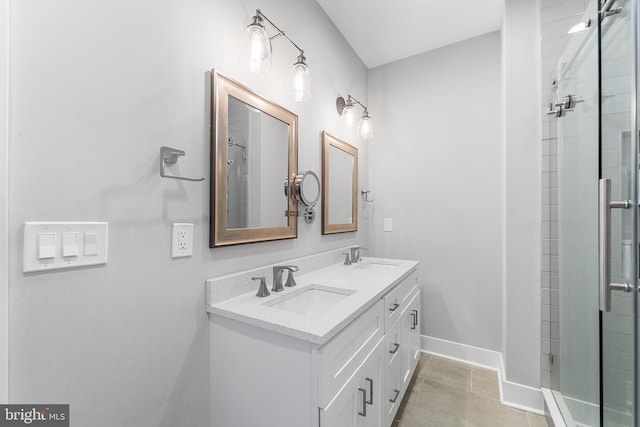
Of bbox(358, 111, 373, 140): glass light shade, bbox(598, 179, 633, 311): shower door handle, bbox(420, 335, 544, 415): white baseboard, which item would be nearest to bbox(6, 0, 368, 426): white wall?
bbox(358, 111, 373, 140): glass light shade

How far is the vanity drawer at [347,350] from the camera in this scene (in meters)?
0.87

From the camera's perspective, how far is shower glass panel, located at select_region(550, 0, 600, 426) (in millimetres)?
1243

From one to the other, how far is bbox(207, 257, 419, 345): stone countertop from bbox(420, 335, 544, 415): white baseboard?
39.2 inches

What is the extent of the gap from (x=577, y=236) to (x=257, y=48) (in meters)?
1.83

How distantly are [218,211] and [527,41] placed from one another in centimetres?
221

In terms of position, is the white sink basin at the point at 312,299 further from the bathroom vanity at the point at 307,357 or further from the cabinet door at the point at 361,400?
the cabinet door at the point at 361,400

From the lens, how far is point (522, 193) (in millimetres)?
1817

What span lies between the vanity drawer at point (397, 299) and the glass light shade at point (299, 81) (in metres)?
1.14

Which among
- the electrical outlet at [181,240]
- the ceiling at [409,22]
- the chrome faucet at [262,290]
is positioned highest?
the ceiling at [409,22]

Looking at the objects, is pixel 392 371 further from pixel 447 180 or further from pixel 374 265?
pixel 447 180

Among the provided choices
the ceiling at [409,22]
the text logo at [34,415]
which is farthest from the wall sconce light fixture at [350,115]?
the text logo at [34,415]

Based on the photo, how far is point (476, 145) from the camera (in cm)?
227

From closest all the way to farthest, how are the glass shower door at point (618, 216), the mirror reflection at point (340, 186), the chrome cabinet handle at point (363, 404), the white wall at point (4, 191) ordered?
the white wall at point (4, 191), the glass shower door at point (618, 216), the chrome cabinet handle at point (363, 404), the mirror reflection at point (340, 186)

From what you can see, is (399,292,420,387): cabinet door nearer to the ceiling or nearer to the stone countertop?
the stone countertop
